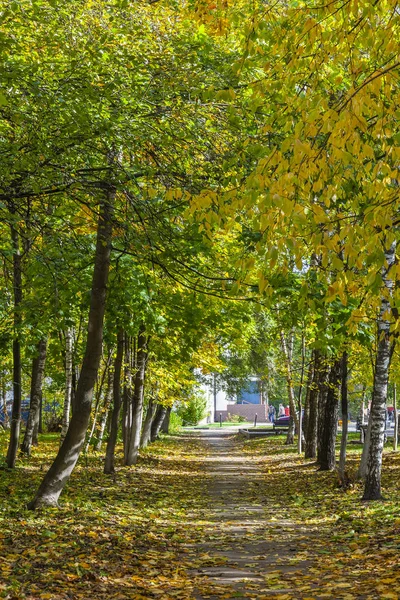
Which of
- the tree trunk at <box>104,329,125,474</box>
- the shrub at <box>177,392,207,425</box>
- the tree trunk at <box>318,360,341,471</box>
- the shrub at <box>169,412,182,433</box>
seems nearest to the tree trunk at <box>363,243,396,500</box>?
the tree trunk at <box>318,360,341,471</box>

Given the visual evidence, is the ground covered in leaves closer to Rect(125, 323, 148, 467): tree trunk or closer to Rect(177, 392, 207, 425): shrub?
Rect(125, 323, 148, 467): tree trunk

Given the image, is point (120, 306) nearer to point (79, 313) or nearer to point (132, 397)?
point (79, 313)

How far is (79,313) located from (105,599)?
11.2m

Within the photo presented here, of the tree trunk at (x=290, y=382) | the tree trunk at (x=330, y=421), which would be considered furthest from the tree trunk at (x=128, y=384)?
the tree trunk at (x=290, y=382)

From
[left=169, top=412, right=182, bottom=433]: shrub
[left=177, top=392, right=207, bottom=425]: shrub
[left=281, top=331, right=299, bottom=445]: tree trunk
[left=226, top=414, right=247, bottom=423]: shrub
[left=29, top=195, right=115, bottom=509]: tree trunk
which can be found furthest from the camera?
[left=226, top=414, right=247, bottom=423]: shrub

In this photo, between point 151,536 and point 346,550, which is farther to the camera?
point 151,536

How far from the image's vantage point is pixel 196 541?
10625 mm

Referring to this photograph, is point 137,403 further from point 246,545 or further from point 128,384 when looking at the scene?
point 246,545

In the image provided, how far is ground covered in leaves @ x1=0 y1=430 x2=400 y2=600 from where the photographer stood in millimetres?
7496

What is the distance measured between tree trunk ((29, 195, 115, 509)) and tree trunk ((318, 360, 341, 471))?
27.2ft

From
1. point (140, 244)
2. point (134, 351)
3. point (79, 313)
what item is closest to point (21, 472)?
point (79, 313)

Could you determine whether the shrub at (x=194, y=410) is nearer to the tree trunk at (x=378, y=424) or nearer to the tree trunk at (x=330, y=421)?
the tree trunk at (x=330, y=421)

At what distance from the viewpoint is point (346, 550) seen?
31.2 ft

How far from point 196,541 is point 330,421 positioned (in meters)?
9.96
